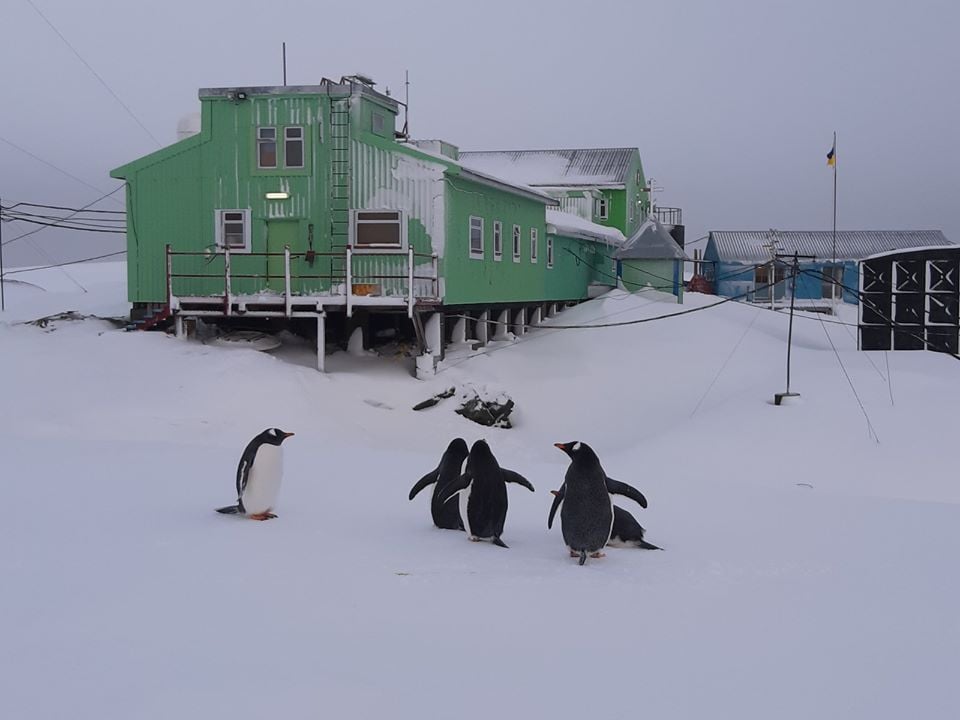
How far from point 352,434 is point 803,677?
13589 mm

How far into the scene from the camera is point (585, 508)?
797 cm

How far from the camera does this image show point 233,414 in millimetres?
17438

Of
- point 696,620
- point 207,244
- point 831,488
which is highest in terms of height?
point 207,244

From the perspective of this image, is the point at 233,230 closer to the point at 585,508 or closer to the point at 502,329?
the point at 502,329

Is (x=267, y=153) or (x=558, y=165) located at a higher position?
(x=558, y=165)

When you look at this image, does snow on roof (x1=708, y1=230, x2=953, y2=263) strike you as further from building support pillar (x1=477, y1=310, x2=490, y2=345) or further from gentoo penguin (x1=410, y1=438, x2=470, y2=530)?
gentoo penguin (x1=410, y1=438, x2=470, y2=530)

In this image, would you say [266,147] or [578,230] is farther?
[578,230]

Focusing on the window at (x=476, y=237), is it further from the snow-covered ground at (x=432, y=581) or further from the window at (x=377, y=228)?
the snow-covered ground at (x=432, y=581)

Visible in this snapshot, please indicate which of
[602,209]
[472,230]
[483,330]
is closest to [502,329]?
[483,330]

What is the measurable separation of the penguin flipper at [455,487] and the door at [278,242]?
15.6 metres

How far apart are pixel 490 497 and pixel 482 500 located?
0.25 feet

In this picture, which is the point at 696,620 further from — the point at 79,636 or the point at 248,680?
the point at 79,636

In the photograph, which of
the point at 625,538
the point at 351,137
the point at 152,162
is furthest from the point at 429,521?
the point at 152,162

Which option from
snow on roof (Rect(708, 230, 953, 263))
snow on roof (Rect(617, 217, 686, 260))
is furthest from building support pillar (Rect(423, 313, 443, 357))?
snow on roof (Rect(708, 230, 953, 263))
